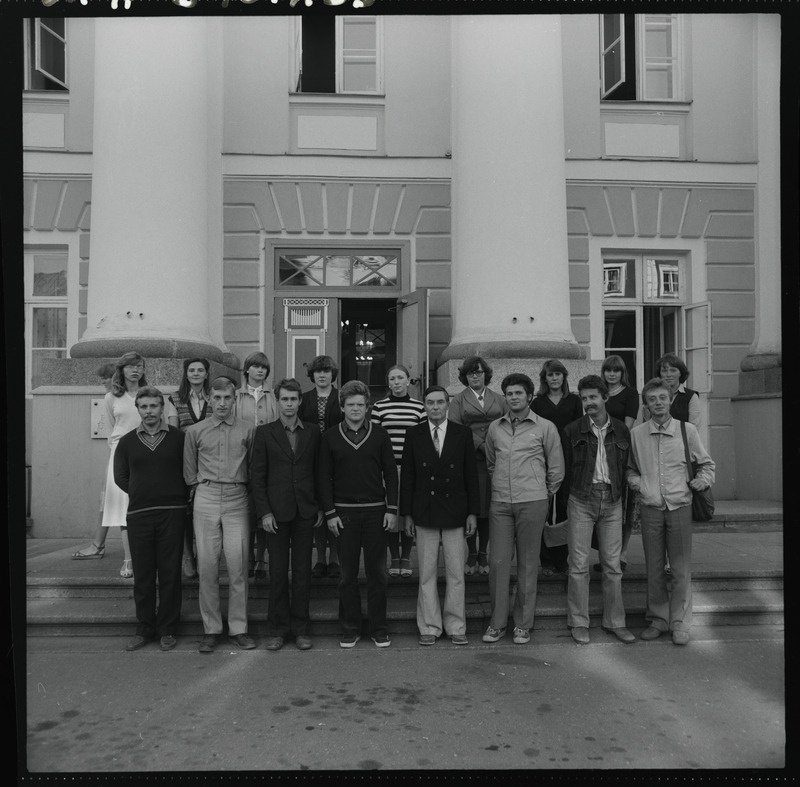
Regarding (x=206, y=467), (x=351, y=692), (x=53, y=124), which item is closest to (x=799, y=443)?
(x=351, y=692)

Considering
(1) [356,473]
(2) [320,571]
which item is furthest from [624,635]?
(2) [320,571]

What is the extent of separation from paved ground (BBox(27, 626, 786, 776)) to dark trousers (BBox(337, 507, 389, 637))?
211mm

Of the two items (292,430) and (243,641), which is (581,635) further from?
(292,430)

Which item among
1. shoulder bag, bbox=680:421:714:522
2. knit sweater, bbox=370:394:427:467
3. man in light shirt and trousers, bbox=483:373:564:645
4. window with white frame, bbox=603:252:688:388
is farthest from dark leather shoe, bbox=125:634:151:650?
window with white frame, bbox=603:252:688:388

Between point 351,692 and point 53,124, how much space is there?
344 inches

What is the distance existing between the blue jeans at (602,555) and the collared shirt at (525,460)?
11.7 inches

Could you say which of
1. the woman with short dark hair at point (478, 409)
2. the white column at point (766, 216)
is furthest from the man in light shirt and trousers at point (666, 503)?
the white column at point (766, 216)

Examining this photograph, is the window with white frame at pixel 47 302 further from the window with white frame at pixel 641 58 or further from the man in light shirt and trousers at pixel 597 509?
the window with white frame at pixel 641 58

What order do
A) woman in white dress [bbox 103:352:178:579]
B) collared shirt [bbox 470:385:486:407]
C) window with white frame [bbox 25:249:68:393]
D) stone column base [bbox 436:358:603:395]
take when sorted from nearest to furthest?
collared shirt [bbox 470:385:486:407], woman in white dress [bbox 103:352:178:579], stone column base [bbox 436:358:603:395], window with white frame [bbox 25:249:68:393]

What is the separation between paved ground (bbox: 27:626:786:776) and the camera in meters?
4.00

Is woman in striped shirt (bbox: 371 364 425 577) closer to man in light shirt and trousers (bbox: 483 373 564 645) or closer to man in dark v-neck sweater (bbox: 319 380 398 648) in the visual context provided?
man in dark v-neck sweater (bbox: 319 380 398 648)

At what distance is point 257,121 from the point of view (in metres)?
10.4

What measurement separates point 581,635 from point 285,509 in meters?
2.35

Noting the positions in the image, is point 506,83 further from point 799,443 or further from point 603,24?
point 799,443
